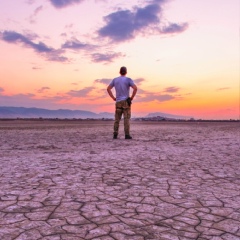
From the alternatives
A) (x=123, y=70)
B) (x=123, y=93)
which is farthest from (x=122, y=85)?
(x=123, y=70)

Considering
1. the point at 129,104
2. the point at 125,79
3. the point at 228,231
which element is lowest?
the point at 228,231

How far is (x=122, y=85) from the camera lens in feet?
30.8

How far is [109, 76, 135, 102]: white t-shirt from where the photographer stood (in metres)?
9.38

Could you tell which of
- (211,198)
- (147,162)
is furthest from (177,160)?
(211,198)

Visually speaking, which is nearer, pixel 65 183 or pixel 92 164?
pixel 65 183

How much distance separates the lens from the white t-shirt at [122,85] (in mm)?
9383

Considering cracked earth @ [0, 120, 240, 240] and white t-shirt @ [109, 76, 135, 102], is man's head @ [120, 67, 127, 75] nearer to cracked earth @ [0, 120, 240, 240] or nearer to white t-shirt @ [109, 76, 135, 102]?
white t-shirt @ [109, 76, 135, 102]

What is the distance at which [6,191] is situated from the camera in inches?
133

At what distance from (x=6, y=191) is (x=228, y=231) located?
2354 mm

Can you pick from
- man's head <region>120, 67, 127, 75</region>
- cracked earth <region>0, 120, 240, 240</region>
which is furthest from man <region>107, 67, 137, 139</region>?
cracked earth <region>0, 120, 240, 240</region>

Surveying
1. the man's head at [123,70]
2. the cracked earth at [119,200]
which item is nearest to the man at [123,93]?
the man's head at [123,70]

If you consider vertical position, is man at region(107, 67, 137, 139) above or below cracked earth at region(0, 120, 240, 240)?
above

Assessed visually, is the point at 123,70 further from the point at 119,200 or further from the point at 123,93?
the point at 119,200

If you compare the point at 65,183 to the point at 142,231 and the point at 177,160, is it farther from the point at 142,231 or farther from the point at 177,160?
the point at 177,160
